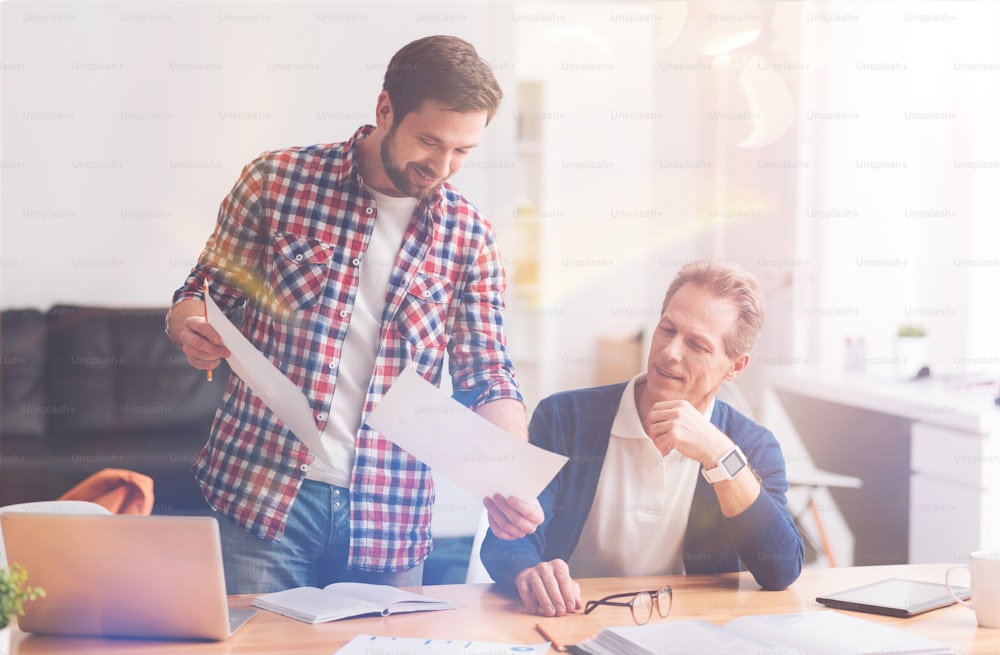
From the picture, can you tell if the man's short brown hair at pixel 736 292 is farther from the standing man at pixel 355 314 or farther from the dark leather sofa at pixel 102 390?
the dark leather sofa at pixel 102 390

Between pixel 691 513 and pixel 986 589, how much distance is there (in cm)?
52

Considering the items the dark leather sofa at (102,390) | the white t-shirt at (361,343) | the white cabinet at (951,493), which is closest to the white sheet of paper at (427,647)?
the white t-shirt at (361,343)

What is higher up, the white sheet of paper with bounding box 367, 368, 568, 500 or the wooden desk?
the white sheet of paper with bounding box 367, 368, 568, 500

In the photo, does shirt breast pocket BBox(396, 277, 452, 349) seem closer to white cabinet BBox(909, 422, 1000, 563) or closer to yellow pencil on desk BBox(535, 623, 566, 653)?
yellow pencil on desk BBox(535, 623, 566, 653)

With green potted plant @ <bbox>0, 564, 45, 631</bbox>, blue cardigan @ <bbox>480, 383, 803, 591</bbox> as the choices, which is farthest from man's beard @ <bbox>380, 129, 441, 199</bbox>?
green potted plant @ <bbox>0, 564, 45, 631</bbox>

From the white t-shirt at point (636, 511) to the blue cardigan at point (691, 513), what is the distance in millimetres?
19

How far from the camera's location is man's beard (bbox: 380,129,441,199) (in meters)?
1.70

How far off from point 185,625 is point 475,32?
2.44m

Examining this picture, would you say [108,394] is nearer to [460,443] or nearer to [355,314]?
[355,314]

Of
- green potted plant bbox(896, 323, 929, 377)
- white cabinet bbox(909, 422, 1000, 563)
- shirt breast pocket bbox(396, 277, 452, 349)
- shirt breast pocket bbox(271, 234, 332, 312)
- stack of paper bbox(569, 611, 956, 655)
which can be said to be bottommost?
white cabinet bbox(909, 422, 1000, 563)

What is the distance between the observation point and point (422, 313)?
5.53 feet

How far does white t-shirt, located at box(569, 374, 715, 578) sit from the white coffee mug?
1.66ft

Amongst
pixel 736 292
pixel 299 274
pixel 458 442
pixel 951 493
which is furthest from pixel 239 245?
pixel 951 493

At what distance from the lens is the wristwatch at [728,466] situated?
1.57m
